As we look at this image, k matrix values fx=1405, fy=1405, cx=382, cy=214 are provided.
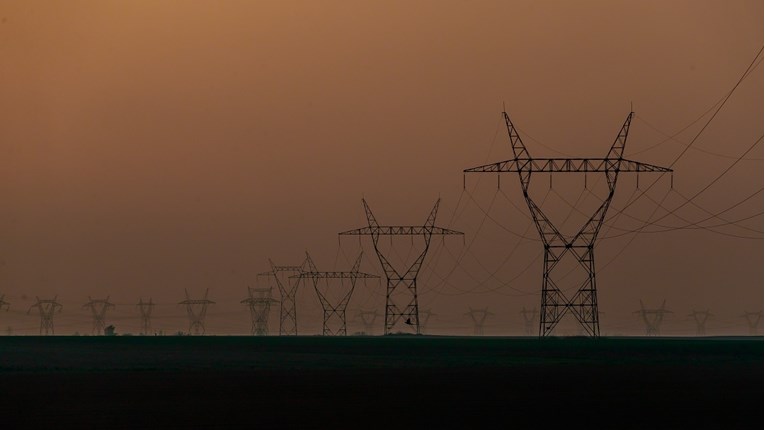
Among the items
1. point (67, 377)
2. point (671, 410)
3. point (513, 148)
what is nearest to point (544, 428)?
point (671, 410)

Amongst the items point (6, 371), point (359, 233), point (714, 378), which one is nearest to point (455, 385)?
point (714, 378)

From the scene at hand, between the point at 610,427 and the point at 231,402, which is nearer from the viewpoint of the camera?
the point at 610,427

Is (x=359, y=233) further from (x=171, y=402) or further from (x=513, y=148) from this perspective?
(x=171, y=402)

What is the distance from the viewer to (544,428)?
40688 millimetres

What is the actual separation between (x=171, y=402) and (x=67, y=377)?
891 inches

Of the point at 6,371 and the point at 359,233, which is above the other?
the point at 359,233

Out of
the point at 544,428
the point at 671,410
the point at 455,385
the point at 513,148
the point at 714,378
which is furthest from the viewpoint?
the point at 513,148

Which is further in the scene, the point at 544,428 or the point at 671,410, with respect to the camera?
the point at 671,410

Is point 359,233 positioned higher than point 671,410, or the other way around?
point 359,233

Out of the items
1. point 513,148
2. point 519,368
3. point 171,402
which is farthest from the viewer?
point 513,148

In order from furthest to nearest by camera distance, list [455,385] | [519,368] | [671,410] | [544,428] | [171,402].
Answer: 1. [519,368]
2. [455,385]
3. [171,402]
4. [671,410]
5. [544,428]

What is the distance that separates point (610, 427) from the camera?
134ft

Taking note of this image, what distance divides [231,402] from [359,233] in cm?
13690

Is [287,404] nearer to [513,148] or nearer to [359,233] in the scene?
[513,148]
